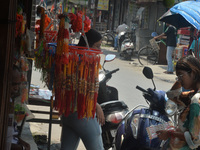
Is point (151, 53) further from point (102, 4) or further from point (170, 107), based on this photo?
point (170, 107)

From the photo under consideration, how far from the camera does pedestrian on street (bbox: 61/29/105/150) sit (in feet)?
10.0

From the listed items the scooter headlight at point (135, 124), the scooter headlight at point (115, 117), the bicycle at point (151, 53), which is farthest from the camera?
the bicycle at point (151, 53)

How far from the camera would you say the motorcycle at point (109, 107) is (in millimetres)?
4039

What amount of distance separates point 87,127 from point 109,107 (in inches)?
40.6

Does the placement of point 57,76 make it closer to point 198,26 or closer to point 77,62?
point 77,62

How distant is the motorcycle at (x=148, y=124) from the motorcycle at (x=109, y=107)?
480 millimetres

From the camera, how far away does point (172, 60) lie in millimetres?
13508

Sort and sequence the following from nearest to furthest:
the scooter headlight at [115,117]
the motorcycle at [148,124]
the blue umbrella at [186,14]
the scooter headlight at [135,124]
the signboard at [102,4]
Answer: the motorcycle at [148,124] < the scooter headlight at [135,124] < the scooter headlight at [115,117] < the blue umbrella at [186,14] < the signboard at [102,4]

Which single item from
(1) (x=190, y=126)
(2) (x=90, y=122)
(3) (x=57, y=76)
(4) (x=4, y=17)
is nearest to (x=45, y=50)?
(3) (x=57, y=76)

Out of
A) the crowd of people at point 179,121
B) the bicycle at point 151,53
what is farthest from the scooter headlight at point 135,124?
the bicycle at point 151,53

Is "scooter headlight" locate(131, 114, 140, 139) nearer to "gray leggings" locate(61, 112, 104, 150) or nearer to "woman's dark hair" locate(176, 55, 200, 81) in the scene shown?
"gray leggings" locate(61, 112, 104, 150)

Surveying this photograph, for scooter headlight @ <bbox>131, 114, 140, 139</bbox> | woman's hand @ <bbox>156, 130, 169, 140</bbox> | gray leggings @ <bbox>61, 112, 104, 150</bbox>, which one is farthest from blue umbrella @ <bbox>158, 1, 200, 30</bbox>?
gray leggings @ <bbox>61, 112, 104, 150</bbox>

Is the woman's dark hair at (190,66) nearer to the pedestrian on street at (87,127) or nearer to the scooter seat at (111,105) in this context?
the pedestrian on street at (87,127)

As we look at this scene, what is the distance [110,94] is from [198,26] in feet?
10.6
